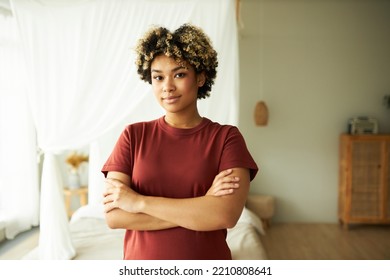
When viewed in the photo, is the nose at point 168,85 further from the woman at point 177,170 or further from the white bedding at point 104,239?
the white bedding at point 104,239

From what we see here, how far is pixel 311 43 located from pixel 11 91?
2933 mm

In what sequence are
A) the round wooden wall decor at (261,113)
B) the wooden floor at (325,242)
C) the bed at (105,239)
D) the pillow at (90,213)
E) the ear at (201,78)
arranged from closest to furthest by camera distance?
the ear at (201,78), the bed at (105,239), the pillow at (90,213), the wooden floor at (325,242), the round wooden wall decor at (261,113)

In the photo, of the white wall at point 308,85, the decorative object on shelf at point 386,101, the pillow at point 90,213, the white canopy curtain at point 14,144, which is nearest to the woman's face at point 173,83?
the white canopy curtain at point 14,144

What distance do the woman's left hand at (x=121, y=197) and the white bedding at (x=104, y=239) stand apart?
110 cm

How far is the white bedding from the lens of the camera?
2078mm

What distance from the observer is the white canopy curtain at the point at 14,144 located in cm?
198

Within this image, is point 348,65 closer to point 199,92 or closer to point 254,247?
point 254,247

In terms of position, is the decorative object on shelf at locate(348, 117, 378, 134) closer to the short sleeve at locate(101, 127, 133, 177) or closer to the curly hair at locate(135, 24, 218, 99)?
the curly hair at locate(135, 24, 218, 99)

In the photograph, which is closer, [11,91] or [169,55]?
[169,55]

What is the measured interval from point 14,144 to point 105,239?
3.04ft

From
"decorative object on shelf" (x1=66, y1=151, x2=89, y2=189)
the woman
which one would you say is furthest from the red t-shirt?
"decorative object on shelf" (x1=66, y1=151, x2=89, y2=189)
